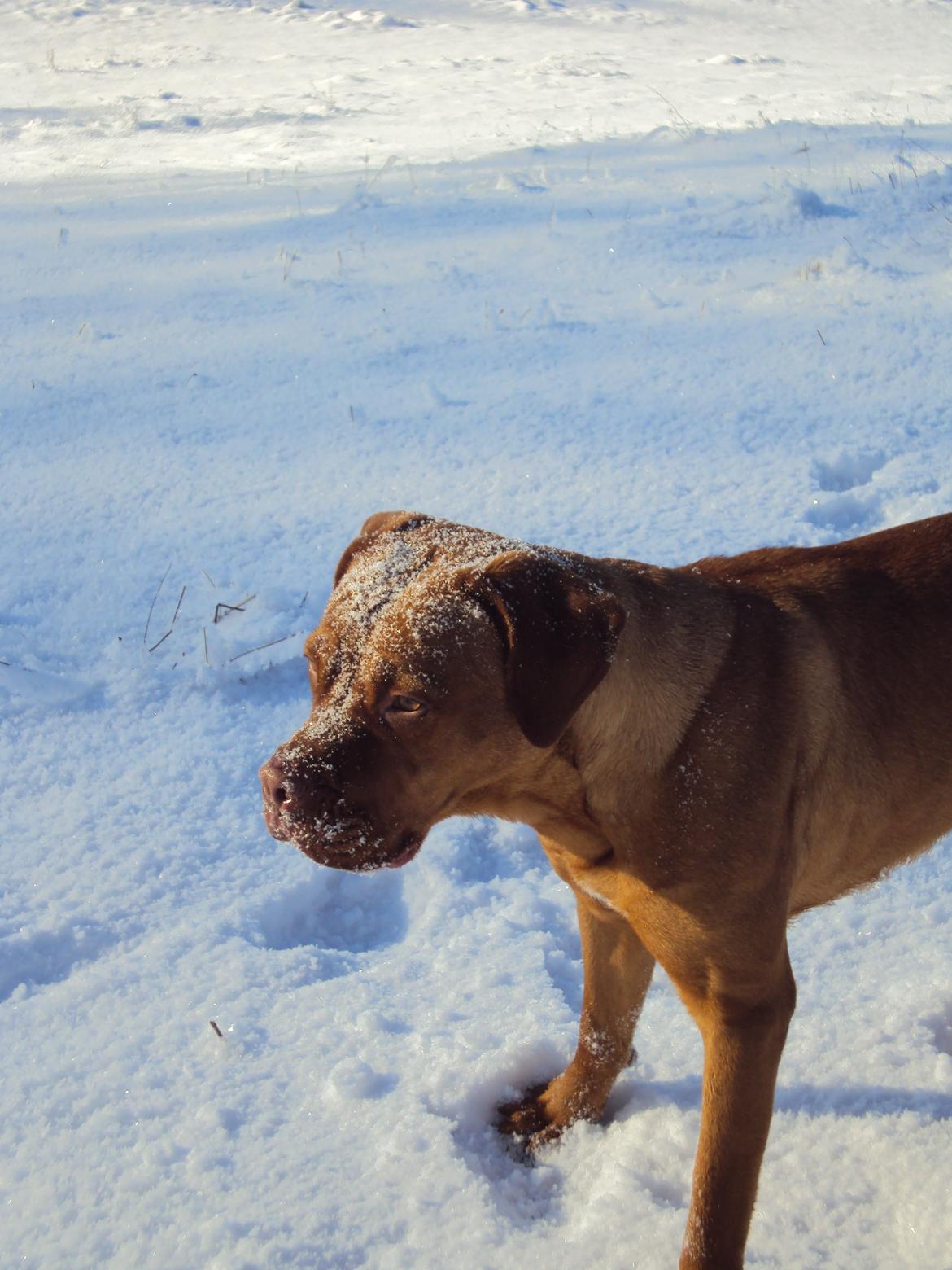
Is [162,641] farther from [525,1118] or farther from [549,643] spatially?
[549,643]

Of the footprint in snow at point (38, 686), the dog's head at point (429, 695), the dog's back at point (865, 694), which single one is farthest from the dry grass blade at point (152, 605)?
the dog's back at point (865, 694)

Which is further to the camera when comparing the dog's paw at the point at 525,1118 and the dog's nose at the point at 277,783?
the dog's paw at the point at 525,1118

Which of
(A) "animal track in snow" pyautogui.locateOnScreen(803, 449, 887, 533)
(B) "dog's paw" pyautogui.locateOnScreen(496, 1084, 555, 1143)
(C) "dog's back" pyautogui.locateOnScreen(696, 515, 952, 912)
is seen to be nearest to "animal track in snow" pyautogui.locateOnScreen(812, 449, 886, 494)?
(A) "animal track in snow" pyautogui.locateOnScreen(803, 449, 887, 533)

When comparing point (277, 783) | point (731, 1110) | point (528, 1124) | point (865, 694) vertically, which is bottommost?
point (528, 1124)

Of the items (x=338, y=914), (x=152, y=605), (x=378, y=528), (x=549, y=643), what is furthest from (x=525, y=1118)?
(x=152, y=605)

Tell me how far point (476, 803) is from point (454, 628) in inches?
16.1

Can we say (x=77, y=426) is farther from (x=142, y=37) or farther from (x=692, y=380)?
(x=142, y=37)

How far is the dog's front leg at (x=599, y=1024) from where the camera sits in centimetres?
272

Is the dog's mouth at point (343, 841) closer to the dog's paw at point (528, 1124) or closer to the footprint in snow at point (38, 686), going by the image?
the dog's paw at point (528, 1124)

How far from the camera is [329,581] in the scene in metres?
4.32

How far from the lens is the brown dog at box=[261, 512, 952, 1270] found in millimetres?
2148

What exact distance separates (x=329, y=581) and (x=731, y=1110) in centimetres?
258

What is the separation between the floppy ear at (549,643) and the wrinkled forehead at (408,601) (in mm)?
82

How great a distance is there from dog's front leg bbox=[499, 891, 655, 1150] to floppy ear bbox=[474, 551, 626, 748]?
0.75 metres
